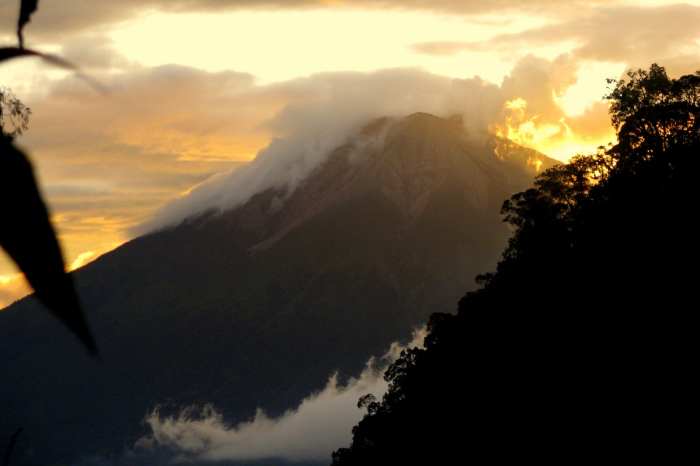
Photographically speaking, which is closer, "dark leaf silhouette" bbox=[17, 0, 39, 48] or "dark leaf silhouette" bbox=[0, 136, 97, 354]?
"dark leaf silhouette" bbox=[0, 136, 97, 354]

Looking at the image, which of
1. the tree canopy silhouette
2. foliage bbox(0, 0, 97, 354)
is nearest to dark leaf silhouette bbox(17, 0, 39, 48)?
foliage bbox(0, 0, 97, 354)

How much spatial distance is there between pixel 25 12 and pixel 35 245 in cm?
55

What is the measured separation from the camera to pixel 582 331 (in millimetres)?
64188

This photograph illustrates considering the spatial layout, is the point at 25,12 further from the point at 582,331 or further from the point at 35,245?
the point at 582,331

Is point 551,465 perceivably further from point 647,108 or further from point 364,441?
point 647,108

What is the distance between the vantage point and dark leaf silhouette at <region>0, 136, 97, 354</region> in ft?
5.77

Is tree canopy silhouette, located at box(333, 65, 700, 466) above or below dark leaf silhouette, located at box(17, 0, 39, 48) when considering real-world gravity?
above

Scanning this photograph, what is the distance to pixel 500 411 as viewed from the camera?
61812mm

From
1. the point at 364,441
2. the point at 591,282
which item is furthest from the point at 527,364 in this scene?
the point at 364,441

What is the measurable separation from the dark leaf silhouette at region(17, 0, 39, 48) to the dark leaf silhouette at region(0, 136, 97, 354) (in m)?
0.39

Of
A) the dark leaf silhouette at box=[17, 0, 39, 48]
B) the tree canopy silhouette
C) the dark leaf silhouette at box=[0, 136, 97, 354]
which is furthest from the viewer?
the tree canopy silhouette

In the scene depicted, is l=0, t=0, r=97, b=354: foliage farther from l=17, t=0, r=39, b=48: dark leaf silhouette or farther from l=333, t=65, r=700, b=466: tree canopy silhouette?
l=333, t=65, r=700, b=466: tree canopy silhouette

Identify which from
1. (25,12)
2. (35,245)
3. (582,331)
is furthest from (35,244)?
(582,331)

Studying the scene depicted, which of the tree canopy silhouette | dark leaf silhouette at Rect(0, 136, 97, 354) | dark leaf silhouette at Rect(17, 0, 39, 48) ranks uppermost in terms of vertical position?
the tree canopy silhouette
